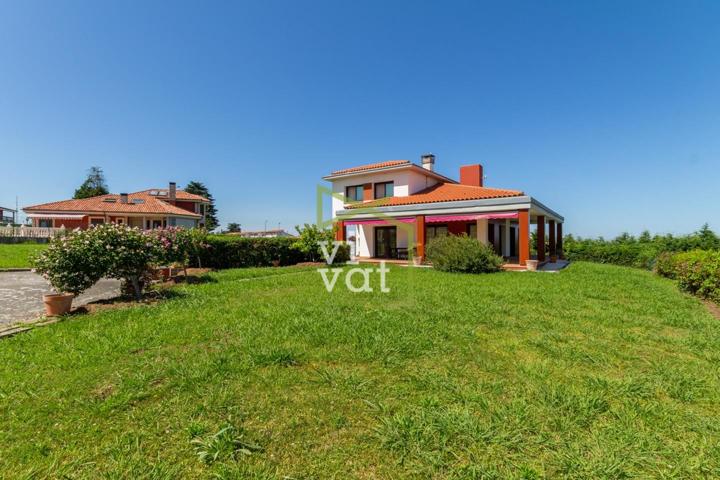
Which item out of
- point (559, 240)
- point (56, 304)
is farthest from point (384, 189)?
point (56, 304)

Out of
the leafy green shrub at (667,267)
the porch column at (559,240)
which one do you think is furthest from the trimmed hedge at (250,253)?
the porch column at (559,240)

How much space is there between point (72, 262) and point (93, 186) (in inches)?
4307

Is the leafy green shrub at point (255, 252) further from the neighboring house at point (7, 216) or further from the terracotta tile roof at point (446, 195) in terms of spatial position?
the neighboring house at point (7, 216)

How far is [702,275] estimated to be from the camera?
44.2 ft

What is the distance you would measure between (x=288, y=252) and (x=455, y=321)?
1893 cm

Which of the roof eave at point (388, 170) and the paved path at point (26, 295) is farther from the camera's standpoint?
the roof eave at point (388, 170)

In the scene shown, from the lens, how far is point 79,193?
9006 cm

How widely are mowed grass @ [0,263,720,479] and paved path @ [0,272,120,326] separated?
2.72 meters

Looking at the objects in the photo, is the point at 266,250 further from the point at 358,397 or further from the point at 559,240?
the point at 559,240

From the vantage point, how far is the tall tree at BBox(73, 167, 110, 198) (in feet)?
294

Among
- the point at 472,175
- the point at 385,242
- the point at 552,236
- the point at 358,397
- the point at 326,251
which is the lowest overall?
the point at 358,397

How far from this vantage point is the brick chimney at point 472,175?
35812 millimetres

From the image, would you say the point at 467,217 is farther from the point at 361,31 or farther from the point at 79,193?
the point at 79,193

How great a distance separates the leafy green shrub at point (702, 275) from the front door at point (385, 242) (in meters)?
19.7
